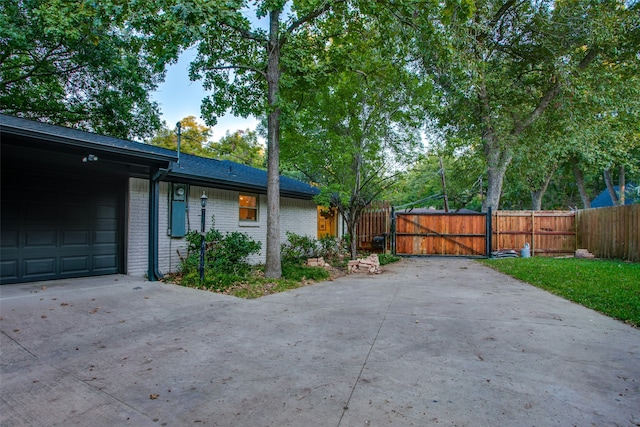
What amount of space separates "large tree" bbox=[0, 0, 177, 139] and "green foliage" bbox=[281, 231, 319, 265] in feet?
21.1

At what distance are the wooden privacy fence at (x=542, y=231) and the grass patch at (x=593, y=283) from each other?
3.70 m

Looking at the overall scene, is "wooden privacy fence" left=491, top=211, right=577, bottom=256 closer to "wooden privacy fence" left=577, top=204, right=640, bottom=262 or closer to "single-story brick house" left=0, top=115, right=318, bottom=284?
"wooden privacy fence" left=577, top=204, right=640, bottom=262

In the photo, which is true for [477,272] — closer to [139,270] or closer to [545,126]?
[139,270]

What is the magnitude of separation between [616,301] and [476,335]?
3.26 m

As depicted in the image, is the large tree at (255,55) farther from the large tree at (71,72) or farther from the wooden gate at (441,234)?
the wooden gate at (441,234)

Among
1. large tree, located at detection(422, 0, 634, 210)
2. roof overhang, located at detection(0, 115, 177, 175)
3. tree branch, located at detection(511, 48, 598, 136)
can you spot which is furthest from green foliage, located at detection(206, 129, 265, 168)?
roof overhang, located at detection(0, 115, 177, 175)

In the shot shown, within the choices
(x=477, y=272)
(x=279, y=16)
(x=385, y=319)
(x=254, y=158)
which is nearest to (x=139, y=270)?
(x=385, y=319)

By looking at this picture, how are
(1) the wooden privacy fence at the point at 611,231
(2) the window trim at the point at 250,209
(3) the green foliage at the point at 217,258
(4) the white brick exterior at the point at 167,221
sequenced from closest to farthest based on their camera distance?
1. (3) the green foliage at the point at 217,258
2. (4) the white brick exterior at the point at 167,221
3. (2) the window trim at the point at 250,209
4. (1) the wooden privacy fence at the point at 611,231

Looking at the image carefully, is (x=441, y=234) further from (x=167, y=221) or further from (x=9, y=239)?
(x=9, y=239)

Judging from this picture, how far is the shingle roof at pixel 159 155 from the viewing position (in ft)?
15.9

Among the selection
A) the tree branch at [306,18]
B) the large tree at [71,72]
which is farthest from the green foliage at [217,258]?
the large tree at [71,72]

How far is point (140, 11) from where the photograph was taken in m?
5.94

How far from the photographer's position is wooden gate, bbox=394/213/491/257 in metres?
12.8

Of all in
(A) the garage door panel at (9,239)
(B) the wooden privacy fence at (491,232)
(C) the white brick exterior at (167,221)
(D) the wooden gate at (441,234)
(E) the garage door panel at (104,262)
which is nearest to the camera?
(A) the garage door panel at (9,239)
